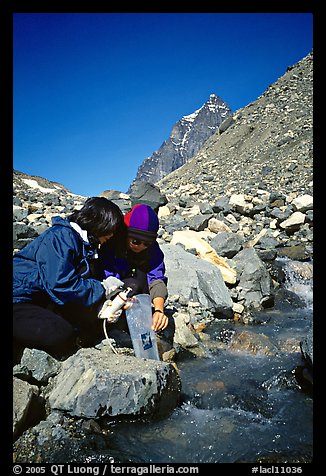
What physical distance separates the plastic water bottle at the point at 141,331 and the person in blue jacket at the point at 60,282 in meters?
0.41

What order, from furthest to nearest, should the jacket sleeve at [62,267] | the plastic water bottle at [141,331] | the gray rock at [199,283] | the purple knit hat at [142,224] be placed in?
the gray rock at [199,283] < the purple knit hat at [142,224] < the plastic water bottle at [141,331] < the jacket sleeve at [62,267]

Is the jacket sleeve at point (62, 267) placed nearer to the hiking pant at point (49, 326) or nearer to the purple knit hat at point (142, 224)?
the hiking pant at point (49, 326)

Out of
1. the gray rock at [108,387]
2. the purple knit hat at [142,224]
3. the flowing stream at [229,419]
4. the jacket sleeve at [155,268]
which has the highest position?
the purple knit hat at [142,224]

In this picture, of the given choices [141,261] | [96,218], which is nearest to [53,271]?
[96,218]

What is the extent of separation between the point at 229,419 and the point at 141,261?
5.56 ft

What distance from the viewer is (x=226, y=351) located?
4262 mm

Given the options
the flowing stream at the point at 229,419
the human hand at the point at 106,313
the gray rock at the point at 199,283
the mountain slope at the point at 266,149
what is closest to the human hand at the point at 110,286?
the human hand at the point at 106,313

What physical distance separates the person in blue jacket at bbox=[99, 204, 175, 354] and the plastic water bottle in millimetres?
89

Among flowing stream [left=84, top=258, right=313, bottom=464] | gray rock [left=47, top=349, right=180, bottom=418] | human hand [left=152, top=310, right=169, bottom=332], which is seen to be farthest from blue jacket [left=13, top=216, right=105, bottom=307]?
flowing stream [left=84, top=258, right=313, bottom=464]

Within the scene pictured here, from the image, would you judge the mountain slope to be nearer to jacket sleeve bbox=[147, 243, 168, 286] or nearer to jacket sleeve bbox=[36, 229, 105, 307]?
jacket sleeve bbox=[147, 243, 168, 286]

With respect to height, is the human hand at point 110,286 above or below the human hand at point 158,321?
above

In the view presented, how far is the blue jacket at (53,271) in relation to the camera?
2477 millimetres
